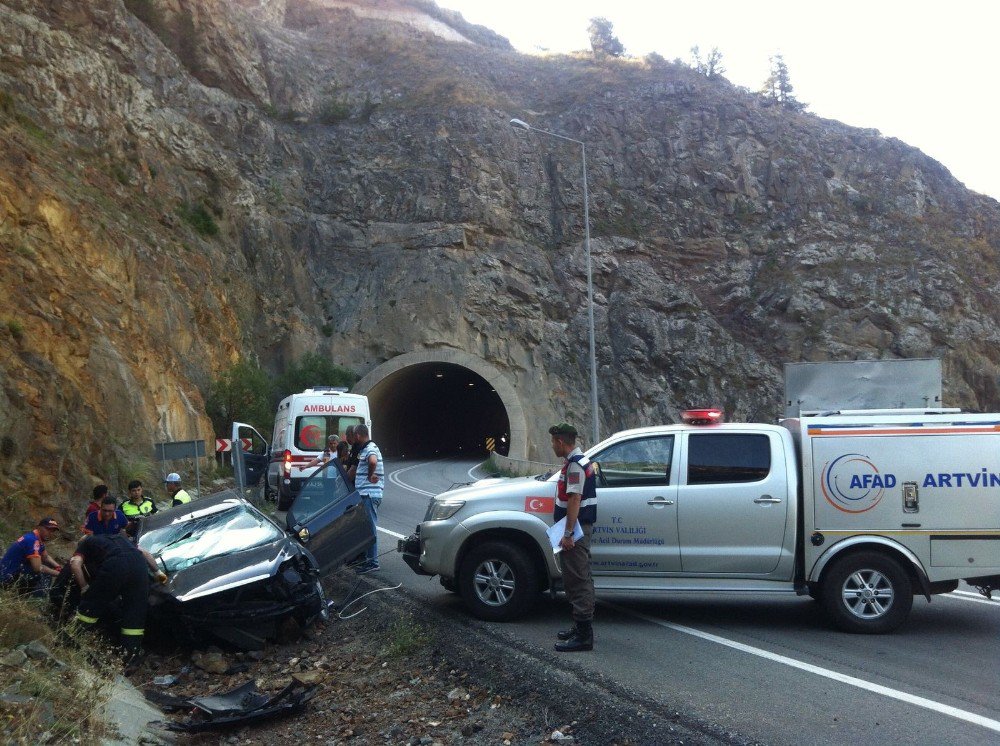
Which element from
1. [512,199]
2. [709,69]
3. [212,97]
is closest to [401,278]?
[512,199]

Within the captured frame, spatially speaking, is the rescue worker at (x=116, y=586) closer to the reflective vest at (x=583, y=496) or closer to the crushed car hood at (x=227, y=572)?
the crushed car hood at (x=227, y=572)

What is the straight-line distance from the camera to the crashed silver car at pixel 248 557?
7.14m

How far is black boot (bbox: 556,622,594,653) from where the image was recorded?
21.8ft

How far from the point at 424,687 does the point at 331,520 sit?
2.40m

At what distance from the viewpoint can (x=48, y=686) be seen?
499cm

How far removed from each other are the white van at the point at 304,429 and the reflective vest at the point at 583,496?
11586 millimetres

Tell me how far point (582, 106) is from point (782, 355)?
1875cm

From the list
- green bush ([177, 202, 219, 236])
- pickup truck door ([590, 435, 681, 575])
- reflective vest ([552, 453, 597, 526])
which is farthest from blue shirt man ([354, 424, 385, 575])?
green bush ([177, 202, 219, 236])

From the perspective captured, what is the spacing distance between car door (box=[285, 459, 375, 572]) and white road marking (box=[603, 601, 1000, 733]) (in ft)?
9.49

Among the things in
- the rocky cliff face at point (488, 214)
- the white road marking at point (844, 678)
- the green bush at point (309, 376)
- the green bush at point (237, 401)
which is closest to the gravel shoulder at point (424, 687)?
the white road marking at point (844, 678)

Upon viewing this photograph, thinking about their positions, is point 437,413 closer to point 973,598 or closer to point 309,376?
point 309,376

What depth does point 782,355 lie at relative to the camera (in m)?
38.4

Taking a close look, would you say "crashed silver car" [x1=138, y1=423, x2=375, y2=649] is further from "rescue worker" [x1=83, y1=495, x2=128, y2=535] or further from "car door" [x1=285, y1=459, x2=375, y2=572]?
"rescue worker" [x1=83, y1=495, x2=128, y2=535]

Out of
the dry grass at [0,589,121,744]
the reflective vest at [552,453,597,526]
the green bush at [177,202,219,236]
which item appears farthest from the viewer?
the green bush at [177,202,219,236]
